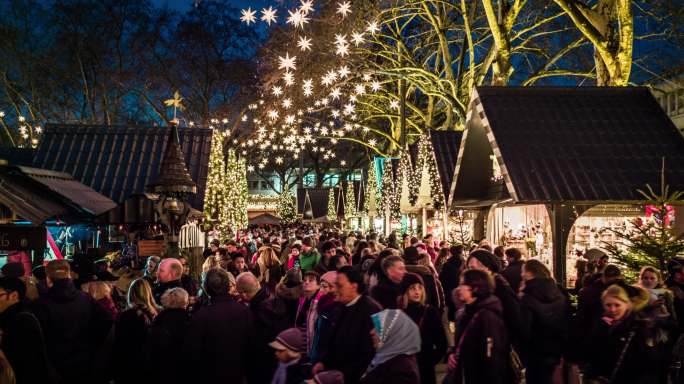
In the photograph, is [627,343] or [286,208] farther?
[286,208]

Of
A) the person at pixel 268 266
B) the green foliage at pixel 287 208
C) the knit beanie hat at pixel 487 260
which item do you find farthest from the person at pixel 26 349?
the green foliage at pixel 287 208

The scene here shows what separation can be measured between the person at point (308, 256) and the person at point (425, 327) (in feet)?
20.2

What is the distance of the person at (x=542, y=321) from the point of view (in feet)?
22.6

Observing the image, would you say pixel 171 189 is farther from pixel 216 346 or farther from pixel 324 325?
pixel 324 325

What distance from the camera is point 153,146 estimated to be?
899 inches

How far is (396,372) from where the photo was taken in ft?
15.7

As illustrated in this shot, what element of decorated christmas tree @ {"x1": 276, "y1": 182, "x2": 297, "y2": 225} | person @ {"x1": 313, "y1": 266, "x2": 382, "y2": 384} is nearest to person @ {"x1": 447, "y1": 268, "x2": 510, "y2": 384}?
person @ {"x1": 313, "y1": 266, "x2": 382, "y2": 384}

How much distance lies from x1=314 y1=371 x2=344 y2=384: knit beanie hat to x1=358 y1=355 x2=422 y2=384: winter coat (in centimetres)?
23

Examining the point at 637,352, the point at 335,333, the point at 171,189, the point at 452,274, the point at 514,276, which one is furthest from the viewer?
the point at 171,189

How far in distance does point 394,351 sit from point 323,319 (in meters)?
1.18

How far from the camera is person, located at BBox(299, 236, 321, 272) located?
531 inches

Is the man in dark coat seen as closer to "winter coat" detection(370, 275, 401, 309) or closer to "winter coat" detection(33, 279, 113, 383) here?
"winter coat" detection(33, 279, 113, 383)

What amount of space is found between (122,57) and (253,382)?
116 feet

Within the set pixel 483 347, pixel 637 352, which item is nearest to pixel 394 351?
pixel 483 347
